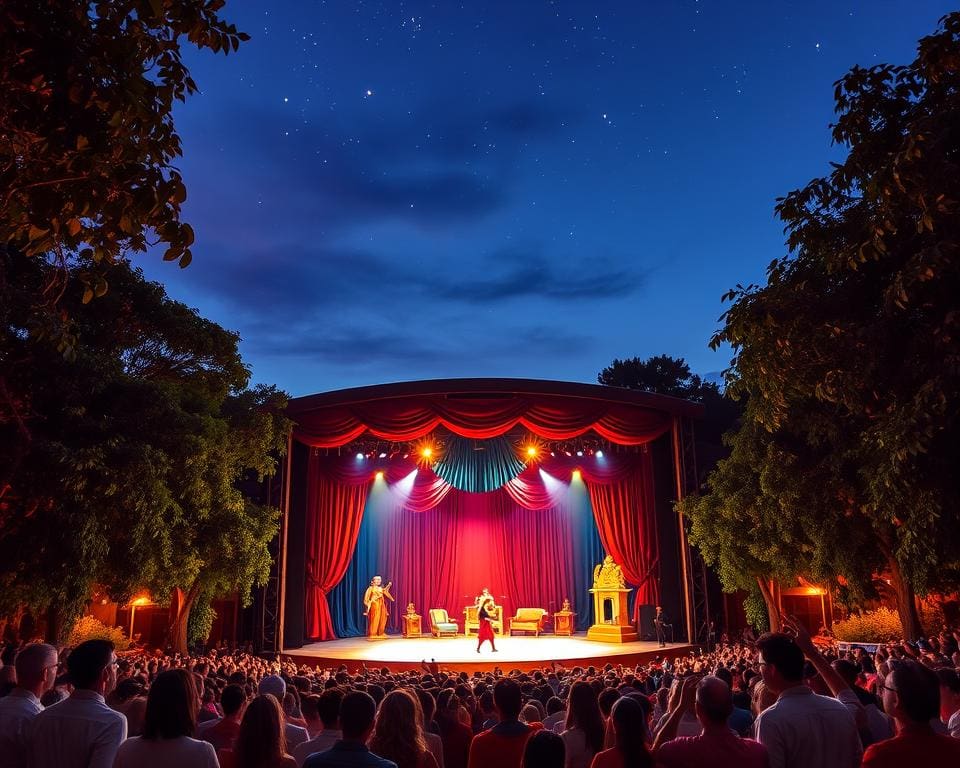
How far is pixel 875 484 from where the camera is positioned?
25.9 feet

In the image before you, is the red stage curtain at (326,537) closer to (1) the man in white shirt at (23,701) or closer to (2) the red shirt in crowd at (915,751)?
(1) the man in white shirt at (23,701)

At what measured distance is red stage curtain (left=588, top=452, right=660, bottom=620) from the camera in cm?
1977

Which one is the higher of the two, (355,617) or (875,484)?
(875,484)

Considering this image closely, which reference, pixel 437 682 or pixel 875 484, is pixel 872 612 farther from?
pixel 437 682

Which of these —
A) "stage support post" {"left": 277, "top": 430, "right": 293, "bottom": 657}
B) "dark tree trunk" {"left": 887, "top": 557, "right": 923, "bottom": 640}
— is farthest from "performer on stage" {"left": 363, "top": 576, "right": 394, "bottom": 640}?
"dark tree trunk" {"left": 887, "top": 557, "right": 923, "bottom": 640}

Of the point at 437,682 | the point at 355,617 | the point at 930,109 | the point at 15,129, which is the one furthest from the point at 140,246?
the point at 355,617

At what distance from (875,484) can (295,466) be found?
1403 cm

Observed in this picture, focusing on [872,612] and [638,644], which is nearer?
[872,612]

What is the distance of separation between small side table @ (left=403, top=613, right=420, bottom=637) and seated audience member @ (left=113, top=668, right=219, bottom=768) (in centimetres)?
1975

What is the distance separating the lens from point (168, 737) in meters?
2.52

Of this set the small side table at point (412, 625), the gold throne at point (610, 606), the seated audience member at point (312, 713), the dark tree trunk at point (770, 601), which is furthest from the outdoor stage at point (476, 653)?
the seated audience member at point (312, 713)

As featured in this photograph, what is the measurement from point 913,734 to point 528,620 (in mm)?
19530

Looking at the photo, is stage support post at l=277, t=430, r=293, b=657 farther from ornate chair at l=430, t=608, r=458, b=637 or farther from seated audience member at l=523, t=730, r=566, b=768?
seated audience member at l=523, t=730, r=566, b=768

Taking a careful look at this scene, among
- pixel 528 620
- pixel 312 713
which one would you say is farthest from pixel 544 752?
pixel 528 620
